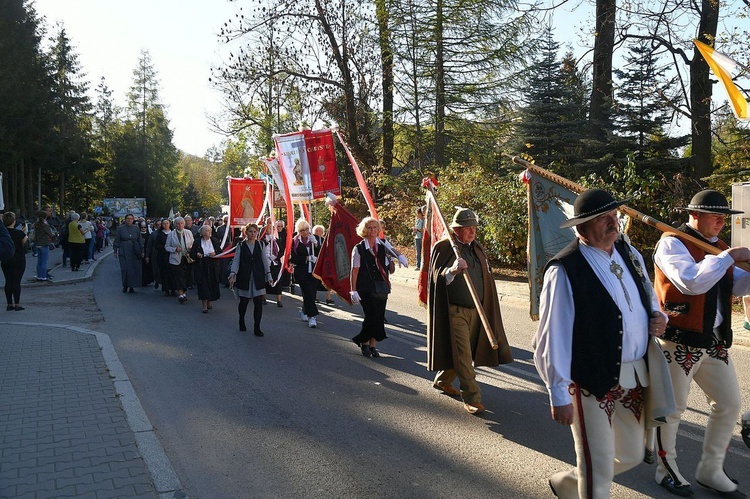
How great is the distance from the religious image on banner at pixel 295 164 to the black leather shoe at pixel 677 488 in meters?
10.2

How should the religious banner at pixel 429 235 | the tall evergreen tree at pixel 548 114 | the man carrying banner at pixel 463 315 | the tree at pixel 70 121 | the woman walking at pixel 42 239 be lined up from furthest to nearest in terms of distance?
the tree at pixel 70 121
the tall evergreen tree at pixel 548 114
the woman walking at pixel 42 239
the religious banner at pixel 429 235
the man carrying banner at pixel 463 315

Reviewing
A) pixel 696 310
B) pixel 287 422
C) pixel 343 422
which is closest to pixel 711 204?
pixel 696 310

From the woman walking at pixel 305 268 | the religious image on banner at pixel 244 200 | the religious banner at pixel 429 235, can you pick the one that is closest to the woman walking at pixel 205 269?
the woman walking at pixel 305 268

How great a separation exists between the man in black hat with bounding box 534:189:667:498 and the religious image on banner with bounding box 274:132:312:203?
10607mm

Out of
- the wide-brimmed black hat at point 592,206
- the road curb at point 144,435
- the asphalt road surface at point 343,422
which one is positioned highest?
the wide-brimmed black hat at point 592,206

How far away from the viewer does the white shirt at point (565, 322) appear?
3203 mm

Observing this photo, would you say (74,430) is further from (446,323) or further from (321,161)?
(321,161)

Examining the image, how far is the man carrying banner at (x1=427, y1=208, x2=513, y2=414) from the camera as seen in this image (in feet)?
19.7

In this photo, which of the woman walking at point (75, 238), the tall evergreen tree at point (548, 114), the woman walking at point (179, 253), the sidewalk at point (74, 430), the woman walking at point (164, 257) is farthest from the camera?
the tall evergreen tree at point (548, 114)

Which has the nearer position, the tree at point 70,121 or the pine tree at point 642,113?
the pine tree at point 642,113

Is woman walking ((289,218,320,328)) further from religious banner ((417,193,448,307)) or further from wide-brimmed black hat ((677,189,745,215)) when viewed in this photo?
wide-brimmed black hat ((677,189,745,215))

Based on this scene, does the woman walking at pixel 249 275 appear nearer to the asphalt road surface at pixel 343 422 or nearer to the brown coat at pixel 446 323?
the asphalt road surface at pixel 343 422

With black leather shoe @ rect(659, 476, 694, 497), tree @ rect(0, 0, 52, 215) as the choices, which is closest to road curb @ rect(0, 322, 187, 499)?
black leather shoe @ rect(659, 476, 694, 497)

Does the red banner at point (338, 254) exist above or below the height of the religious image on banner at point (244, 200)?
below
